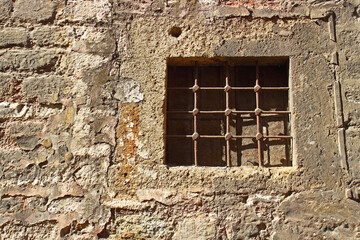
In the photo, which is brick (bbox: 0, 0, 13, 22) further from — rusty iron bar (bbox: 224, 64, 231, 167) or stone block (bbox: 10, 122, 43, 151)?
rusty iron bar (bbox: 224, 64, 231, 167)

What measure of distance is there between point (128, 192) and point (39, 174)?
1.90 ft

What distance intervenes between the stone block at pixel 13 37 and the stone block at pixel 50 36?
2.2 inches

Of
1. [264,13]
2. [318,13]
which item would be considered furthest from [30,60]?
[318,13]

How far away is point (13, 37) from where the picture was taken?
2.26 m

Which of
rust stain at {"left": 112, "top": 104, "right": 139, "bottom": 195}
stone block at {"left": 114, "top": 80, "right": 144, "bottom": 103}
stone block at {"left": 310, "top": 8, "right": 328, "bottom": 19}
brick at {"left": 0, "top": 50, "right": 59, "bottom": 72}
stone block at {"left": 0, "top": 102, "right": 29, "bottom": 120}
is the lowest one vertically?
rust stain at {"left": 112, "top": 104, "right": 139, "bottom": 195}

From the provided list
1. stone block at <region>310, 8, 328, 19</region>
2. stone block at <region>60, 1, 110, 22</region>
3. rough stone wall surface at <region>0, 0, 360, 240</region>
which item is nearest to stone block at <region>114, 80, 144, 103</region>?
rough stone wall surface at <region>0, 0, 360, 240</region>

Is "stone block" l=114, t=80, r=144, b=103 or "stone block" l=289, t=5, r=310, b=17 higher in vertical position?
"stone block" l=289, t=5, r=310, b=17

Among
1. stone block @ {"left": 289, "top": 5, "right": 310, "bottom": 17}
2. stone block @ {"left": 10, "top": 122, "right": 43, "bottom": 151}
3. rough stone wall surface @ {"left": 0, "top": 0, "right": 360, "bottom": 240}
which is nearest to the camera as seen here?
rough stone wall surface @ {"left": 0, "top": 0, "right": 360, "bottom": 240}

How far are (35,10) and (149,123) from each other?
3.75 feet

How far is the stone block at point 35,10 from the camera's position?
2.28m

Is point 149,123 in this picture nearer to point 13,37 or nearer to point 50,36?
point 50,36

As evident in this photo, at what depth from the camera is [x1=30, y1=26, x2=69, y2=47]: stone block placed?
2252 millimetres

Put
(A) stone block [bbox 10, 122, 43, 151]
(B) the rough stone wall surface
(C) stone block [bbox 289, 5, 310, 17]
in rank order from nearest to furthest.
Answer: (B) the rough stone wall surface < (A) stone block [bbox 10, 122, 43, 151] < (C) stone block [bbox 289, 5, 310, 17]

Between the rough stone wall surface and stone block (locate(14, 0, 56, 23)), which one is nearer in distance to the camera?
the rough stone wall surface
